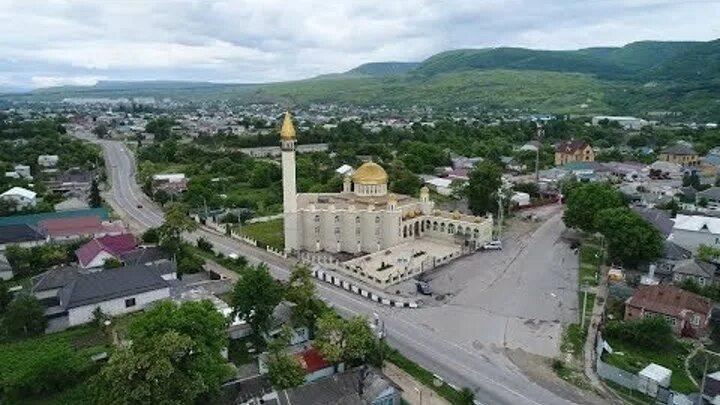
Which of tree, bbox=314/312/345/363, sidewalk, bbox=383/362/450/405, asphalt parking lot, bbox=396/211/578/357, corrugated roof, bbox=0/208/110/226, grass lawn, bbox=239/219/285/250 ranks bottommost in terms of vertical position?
sidewalk, bbox=383/362/450/405

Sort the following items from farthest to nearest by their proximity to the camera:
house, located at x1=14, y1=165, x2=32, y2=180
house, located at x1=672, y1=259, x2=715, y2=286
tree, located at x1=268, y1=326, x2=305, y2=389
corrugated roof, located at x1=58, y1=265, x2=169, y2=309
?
house, located at x1=14, y1=165, x2=32, y2=180
house, located at x1=672, y1=259, x2=715, y2=286
corrugated roof, located at x1=58, y1=265, x2=169, y2=309
tree, located at x1=268, y1=326, x2=305, y2=389

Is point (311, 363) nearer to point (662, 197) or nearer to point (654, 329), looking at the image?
point (654, 329)

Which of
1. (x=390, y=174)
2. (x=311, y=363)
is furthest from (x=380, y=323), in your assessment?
(x=390, y=174)

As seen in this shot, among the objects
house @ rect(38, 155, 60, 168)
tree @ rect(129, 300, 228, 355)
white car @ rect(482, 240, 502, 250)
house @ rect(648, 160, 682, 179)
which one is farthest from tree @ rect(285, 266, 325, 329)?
house @ rect(38, 155, 60, 168)

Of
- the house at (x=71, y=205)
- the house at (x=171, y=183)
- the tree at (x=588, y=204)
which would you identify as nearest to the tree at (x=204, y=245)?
the house at (x=71, y=205)

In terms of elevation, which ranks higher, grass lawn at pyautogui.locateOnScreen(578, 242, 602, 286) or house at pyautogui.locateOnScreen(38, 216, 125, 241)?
house at pyautogui.locateOnScreen(38, 216, 125, 241)

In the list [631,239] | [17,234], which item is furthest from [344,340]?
[17,234]

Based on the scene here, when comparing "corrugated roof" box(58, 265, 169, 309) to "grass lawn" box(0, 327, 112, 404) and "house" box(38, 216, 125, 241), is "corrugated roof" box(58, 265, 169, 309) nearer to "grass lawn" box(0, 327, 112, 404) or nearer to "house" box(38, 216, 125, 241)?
"grass lawn" box(0, 327, 112, 404)
